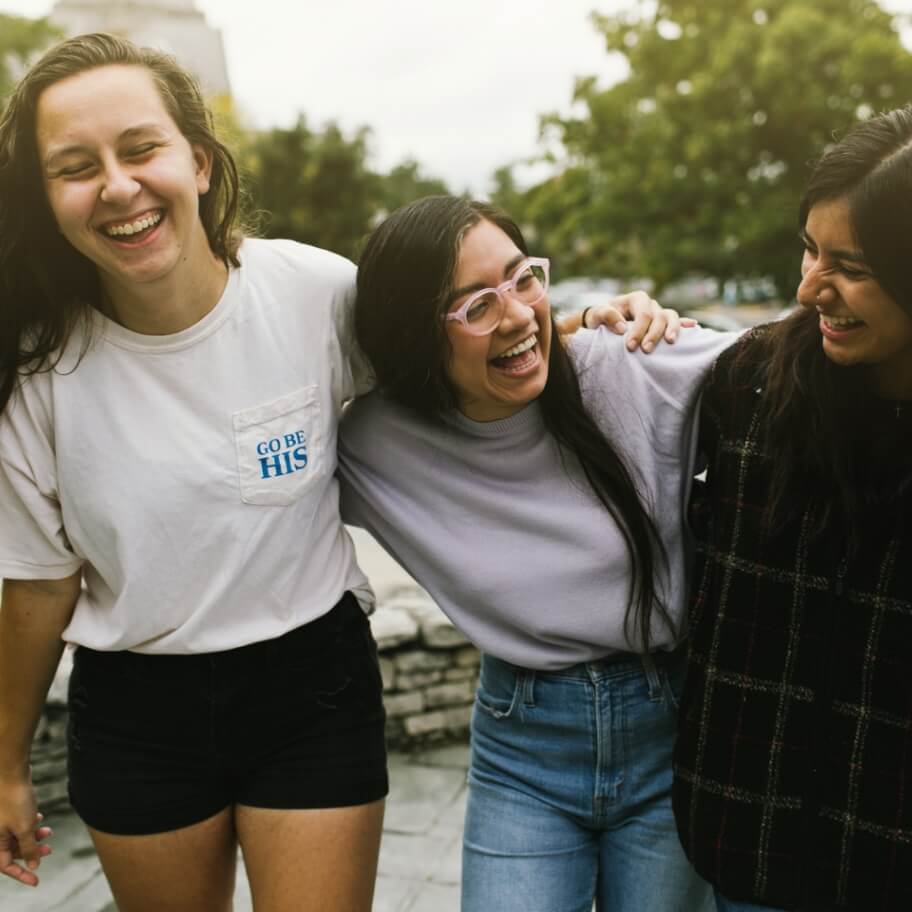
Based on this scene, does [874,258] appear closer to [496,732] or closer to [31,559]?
[496,732]

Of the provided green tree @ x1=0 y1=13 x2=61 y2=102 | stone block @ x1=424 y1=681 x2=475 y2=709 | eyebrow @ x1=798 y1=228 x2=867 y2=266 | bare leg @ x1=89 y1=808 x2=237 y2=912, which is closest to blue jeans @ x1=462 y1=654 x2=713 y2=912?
bare leg @ x1=89 y1=808 x2=237 y2=912

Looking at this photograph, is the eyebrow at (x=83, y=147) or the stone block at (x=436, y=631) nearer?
the eyebrow at (x=83, y=147)

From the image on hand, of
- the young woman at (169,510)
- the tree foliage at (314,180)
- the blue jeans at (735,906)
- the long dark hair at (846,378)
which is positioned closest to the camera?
the long dark hair at (846,378)

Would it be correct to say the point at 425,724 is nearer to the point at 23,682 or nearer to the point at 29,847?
the point at 29,847

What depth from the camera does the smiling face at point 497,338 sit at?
7.01 ft

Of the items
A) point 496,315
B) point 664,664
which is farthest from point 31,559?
point 664,664

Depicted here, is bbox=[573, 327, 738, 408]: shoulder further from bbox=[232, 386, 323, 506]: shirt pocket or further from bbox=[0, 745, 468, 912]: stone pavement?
bbox=[0, 745, 468, 912]: stone pavement

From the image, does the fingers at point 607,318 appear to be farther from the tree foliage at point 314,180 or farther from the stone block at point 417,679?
the tree foliage at point 314,180

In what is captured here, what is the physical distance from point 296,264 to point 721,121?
52.6 feet

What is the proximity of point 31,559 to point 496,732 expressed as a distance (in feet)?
3.31

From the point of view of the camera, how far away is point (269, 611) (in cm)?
212

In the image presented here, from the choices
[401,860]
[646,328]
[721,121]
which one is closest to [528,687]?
[646,328]

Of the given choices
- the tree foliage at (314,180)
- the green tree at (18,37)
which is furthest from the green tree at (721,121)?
the green tree at (18,37)

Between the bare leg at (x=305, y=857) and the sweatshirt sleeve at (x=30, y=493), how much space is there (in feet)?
2.11
